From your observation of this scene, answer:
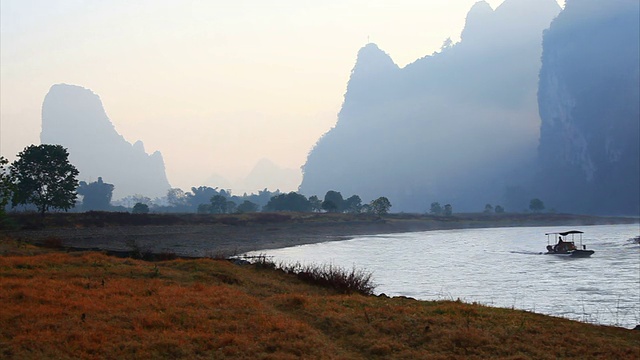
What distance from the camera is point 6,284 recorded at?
2153cm

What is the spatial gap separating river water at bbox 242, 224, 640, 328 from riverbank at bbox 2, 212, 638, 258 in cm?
1231

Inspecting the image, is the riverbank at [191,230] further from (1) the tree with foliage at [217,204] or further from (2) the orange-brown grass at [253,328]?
(1) the tree with foliage at [217,204]

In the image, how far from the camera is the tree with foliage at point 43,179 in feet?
266

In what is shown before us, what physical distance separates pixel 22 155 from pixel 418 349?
83.5 metres

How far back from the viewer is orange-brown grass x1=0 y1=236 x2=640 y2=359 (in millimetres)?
14117

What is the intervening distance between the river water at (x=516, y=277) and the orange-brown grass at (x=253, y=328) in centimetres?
1330

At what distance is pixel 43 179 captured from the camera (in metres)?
82.5

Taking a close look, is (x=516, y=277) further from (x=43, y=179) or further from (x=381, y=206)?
(x=381, y=206)

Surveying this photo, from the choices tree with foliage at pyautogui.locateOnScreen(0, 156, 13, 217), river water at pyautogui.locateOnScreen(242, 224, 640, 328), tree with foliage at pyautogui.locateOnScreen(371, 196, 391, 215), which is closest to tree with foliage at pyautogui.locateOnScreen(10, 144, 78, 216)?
river water at pyautogui.locateOnScreen(242, 224, 640, 328)

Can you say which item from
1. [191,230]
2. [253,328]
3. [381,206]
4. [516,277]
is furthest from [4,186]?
[381,206]

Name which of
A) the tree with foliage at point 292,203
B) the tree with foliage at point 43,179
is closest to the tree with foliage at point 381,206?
the tree with foliage at point 292,203

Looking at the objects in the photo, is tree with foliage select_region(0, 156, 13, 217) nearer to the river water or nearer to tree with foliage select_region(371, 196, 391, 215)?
the river water

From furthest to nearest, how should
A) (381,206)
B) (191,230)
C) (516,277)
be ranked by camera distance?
1. (381,206)
2. (191,230)
3. (516,277)

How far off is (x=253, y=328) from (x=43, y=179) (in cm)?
7767
